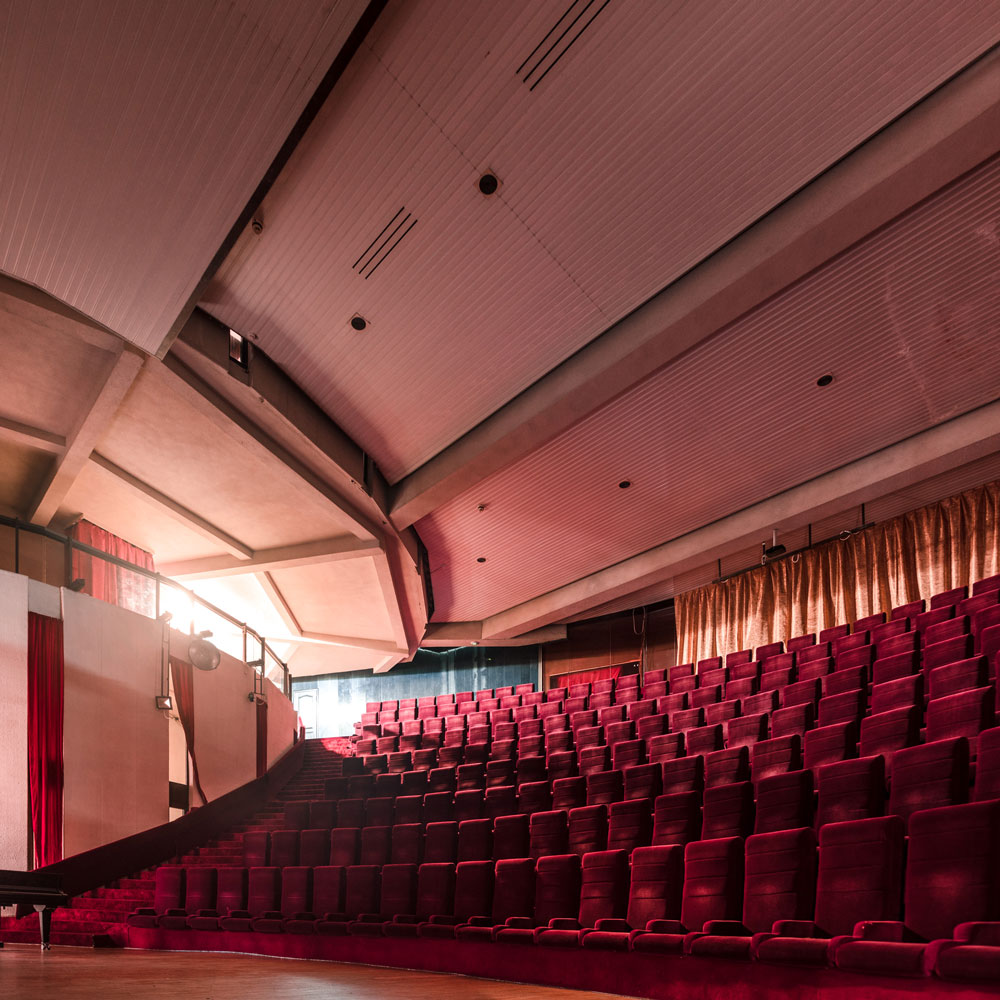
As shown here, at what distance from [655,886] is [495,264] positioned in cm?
212

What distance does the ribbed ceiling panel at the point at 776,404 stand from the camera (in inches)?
132

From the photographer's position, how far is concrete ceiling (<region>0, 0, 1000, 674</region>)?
2.55 metres

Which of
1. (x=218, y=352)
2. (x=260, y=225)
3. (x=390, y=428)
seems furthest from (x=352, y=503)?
(x=260, y=225)

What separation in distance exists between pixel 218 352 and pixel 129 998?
8.01 ft

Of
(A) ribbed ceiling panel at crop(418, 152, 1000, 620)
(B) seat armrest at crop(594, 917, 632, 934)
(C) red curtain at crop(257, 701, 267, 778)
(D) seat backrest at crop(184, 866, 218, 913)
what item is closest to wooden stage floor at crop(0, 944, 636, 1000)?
(B) seat armrest at crop(594, 917, 632, 934)

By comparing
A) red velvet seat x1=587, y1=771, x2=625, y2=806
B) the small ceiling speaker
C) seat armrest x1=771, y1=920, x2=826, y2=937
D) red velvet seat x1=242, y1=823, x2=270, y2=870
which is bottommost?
red velvet seat x1=242, y1=823, x2=270, y2=870

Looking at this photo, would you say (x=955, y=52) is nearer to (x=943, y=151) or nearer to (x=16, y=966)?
(x=943, y=151)

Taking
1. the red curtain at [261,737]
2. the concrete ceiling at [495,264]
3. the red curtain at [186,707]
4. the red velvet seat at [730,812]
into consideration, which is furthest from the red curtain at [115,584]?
the red velvet seat at [730,812]

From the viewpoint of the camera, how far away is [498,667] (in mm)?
8172

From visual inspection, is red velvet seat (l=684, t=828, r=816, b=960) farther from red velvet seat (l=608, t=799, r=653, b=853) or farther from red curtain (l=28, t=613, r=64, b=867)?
red curtain (l=28, t=613, r=64, b=867)

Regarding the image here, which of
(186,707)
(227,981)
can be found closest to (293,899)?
(227,981)

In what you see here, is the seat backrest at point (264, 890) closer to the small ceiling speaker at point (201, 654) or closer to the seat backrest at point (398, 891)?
the seat backrest at point (398, 891)

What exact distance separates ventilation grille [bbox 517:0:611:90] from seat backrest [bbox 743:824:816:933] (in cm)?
210

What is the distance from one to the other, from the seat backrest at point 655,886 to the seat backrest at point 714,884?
43 mm
